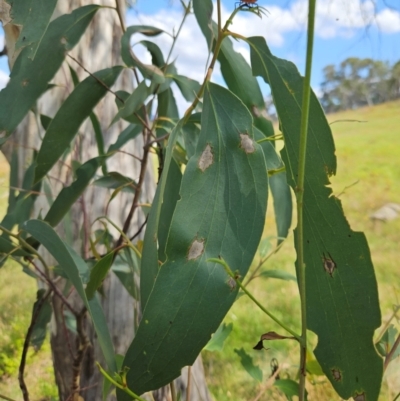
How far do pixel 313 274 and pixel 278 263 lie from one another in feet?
6.28

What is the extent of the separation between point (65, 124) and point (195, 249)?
0.35 metres

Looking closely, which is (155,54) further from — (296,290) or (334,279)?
(296,290)

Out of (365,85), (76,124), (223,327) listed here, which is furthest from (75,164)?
(365,85)

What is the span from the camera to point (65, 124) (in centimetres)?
64

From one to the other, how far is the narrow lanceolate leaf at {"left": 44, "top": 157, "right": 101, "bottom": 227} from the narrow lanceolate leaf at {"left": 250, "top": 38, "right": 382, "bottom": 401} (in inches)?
13.8

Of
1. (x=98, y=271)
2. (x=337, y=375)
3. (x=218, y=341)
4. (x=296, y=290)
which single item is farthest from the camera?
(x=296, y=290)

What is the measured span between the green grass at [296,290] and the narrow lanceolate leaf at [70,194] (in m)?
0.37

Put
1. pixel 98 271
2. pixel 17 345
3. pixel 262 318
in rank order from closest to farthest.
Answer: pixel 98 271 → pixel 17 345 → pixel 262 318

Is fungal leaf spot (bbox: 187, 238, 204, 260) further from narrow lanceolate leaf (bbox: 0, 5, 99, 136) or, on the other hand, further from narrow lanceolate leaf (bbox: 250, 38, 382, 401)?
narrow lanceolate leaf (bbox: 0, 5, 99, 136)

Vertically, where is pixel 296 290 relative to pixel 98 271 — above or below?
below

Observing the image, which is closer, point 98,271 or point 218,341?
point 98,271

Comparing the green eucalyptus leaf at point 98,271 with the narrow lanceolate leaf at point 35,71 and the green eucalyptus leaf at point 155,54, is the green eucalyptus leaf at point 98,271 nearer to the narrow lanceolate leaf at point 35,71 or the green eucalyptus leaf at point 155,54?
the narrow lanceolate leaf at point 35,71

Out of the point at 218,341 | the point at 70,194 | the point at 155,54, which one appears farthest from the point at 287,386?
the point at 155,54

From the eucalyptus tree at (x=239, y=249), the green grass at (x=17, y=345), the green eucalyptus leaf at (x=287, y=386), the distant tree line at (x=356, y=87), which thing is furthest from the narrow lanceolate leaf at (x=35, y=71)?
the distant tree line at (x=356, y=87)
